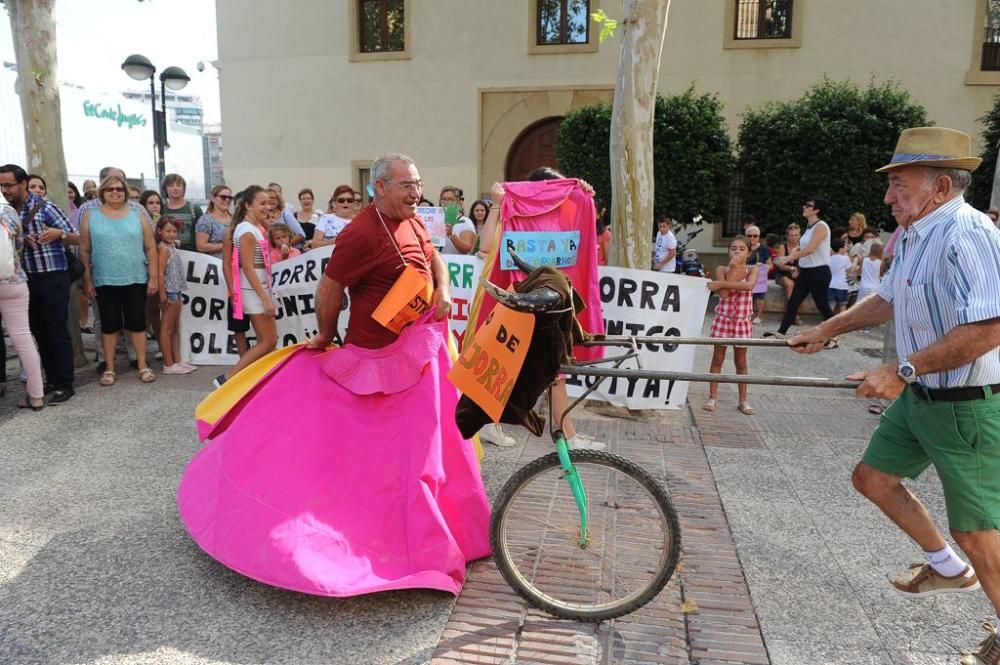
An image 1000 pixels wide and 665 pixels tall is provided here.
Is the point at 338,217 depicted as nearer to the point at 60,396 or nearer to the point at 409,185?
the point at 60,396

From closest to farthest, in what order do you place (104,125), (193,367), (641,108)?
(641,108) → (193,367) → (104,125)

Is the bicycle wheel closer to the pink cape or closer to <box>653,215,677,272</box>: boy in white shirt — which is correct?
the pink cape

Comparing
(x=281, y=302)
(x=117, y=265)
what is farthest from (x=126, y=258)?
(x=281, y=302)

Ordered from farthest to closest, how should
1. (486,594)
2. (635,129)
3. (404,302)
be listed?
(635,129) → (404,302) → (486,594)

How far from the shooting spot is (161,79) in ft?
43.7

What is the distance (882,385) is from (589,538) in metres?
1.47

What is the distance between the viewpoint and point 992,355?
8.27 feet

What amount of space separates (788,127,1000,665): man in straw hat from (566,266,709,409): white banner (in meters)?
3.15

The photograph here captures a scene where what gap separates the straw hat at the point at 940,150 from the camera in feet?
8.36

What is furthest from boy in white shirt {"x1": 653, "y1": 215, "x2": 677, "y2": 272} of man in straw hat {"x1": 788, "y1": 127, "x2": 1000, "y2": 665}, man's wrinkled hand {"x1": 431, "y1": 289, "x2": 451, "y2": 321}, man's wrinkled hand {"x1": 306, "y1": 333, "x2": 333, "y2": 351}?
man in straw hat {"x1": 788, "y1": 127, "x2": 1000, "y2": 665}

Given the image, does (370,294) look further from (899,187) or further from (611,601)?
(899,187)

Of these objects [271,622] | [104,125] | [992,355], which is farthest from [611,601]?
[104,125]

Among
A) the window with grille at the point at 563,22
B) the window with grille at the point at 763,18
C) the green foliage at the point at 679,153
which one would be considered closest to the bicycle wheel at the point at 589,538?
the green foliage at the point at 679,153

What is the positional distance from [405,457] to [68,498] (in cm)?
237
